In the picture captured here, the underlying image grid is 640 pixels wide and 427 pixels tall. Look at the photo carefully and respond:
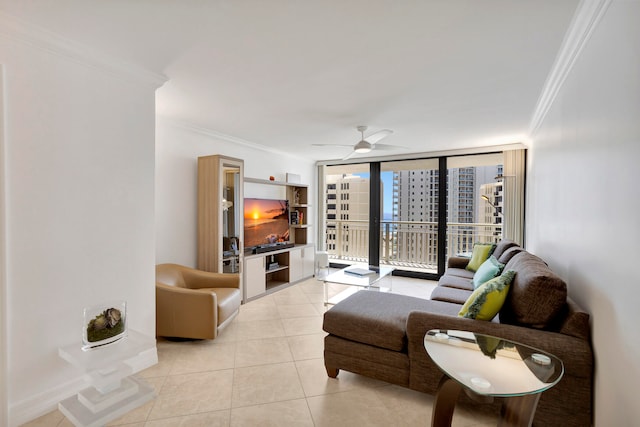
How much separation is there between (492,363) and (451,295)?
1.70 metres

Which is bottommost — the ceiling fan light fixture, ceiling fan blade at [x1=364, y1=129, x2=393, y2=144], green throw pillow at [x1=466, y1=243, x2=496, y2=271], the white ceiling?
green throw pillow at [x1=466, y1=243, x2=496, y2=271]

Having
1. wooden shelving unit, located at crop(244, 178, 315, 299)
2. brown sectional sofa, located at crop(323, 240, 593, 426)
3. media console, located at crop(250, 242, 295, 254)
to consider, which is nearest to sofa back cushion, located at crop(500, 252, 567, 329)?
brown sectional sofa, located at crop(323, 240, 593, 426)

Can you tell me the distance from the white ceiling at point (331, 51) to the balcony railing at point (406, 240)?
94.6 inches

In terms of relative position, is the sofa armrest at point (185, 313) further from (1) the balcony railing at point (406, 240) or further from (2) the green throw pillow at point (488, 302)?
(1) the balcony railing at point (406, 240)

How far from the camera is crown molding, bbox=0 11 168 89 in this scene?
1728 millimetres

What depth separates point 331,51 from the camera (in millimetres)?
2006

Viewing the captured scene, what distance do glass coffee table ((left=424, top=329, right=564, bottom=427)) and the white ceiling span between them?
1787mm

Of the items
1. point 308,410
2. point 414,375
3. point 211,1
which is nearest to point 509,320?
point 414,375

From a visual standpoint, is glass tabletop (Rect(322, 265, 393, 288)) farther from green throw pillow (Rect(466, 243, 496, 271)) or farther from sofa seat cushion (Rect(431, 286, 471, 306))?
green throw pillow (Rect(466, 243, 496, 271))

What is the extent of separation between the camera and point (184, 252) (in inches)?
149

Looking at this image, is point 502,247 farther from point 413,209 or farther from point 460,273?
point 413,209

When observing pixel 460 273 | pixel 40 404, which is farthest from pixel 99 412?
pixel 460 273

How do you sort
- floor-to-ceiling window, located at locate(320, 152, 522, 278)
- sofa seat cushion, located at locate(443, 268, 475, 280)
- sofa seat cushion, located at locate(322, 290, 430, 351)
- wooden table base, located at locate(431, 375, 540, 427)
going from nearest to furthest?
wooden table base, located at locate(431, 375, 540, 427) < sofa seat cushion, located at locate(322, 290, 430, 351) < sofa seat cushion, located at locate(443, 268, 475, 280) < floor-to-ceiling window, located at locate(320, 152, 522, 278)

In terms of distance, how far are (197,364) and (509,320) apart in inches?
95.5
